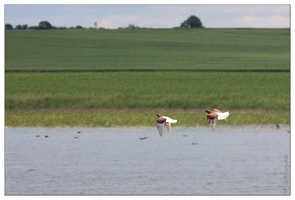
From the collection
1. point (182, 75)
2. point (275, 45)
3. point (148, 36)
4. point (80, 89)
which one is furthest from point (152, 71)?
point (148, 36)

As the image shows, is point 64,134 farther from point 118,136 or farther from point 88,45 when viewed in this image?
point 88,45

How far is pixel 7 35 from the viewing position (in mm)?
83250

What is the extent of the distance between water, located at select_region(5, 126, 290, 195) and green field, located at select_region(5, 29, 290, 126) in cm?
267

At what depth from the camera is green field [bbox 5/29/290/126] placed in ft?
120

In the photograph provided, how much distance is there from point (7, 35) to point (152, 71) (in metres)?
31.4

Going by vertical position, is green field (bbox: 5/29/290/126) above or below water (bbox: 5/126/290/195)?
below

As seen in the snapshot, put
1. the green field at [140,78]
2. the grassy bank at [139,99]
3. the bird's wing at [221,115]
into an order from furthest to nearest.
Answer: the green field at [140,78] → the grassy bank at [139,99] → the bird's wing at [221,115]

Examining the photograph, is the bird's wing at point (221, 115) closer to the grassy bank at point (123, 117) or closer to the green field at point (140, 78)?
the grassy bank at point (123, 117)

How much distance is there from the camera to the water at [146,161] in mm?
21266

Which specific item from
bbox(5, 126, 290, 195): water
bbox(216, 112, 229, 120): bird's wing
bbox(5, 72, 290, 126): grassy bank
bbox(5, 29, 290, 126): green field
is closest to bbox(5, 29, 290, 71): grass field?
bbox(5, 29, 290, 126): green field

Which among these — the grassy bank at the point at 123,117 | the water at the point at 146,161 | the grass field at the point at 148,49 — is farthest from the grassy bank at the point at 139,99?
the grass field at the point at 148,49

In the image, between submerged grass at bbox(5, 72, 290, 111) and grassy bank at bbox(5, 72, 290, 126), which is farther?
submerged grass at bbox(5, 72, 290, 111)

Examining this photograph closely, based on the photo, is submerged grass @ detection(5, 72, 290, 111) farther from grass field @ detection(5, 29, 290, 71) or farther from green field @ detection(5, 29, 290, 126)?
grass field @ detection(5, 29, 290, 71)

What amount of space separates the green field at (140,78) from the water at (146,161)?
267 centimetres
